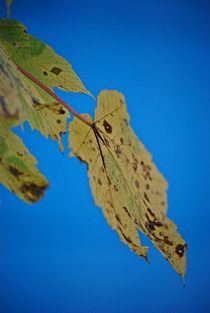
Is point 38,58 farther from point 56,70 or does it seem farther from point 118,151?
point 118,151

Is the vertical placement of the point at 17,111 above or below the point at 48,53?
below

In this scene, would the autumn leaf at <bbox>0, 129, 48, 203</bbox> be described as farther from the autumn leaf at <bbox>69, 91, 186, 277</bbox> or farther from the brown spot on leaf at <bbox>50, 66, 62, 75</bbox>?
the brown spot on leaf at <bbox>50, 66, 62, 75</bbox>

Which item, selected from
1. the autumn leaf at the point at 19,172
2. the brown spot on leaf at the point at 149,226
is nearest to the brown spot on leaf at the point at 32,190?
the autumn leaf at the point at 19,172

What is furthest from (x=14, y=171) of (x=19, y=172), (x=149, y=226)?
(x=149, y=226)

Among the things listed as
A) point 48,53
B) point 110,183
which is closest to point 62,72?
point 48,53

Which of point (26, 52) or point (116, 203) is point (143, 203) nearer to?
point (116, 203)

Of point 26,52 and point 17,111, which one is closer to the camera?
point 17,111
